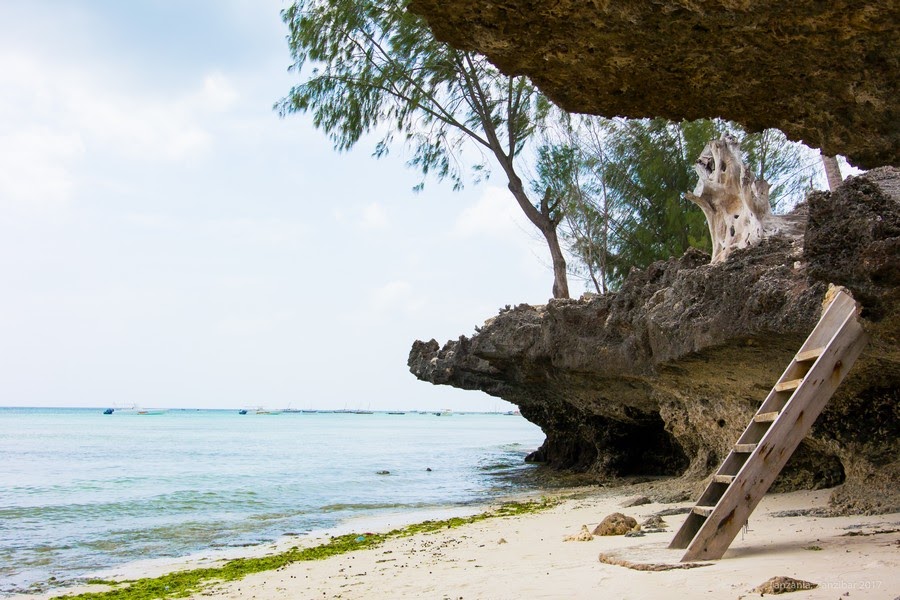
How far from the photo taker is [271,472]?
77.4 feet

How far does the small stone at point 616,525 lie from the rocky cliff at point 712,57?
184 inches

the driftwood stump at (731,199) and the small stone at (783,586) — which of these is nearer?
the small stone at (783,586)

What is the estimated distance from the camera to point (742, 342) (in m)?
7.38

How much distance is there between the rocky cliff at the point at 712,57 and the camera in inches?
81.7

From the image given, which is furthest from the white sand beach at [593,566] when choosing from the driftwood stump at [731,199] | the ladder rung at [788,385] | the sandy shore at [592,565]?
the driftwood stump at [731,199]

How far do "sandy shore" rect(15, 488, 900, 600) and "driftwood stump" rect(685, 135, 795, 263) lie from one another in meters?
3.30

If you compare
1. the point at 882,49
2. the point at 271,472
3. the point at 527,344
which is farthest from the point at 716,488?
the point at 271,472

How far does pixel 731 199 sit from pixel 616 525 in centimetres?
534

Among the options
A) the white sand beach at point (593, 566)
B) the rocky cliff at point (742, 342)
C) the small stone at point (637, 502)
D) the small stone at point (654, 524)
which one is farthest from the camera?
the small stone at point (637, 502)

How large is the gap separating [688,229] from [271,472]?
14.2 metres

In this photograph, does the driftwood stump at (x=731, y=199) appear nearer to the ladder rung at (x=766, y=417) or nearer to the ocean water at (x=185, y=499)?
the ladder rung at (x=766, y=417)

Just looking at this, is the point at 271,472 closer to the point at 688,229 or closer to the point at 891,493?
the point at 688,229

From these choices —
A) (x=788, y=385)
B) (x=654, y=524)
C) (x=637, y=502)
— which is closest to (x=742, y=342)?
(x=654, y=524)

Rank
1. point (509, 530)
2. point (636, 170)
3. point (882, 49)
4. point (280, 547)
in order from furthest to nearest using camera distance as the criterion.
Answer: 1. point (636, 170)
2. point (280, 547)
3. point (509, 530)
4. point (882, 49)
